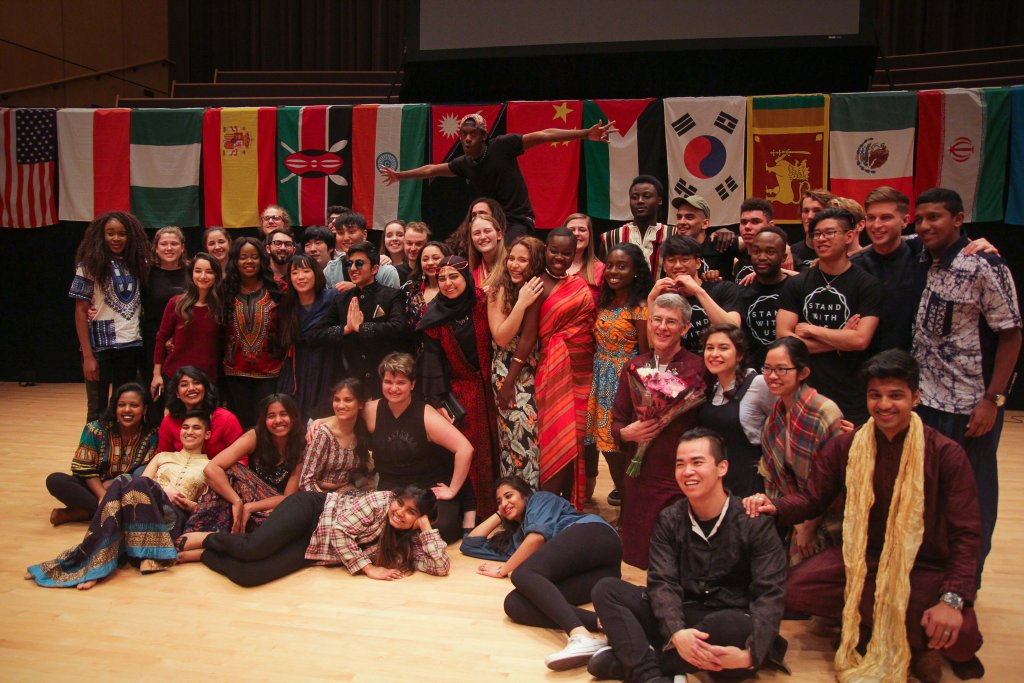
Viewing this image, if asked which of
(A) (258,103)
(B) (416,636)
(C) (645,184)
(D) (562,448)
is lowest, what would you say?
(B) (416,636)

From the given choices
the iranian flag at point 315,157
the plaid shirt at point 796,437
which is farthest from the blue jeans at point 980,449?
the iranian flag at point 315,157

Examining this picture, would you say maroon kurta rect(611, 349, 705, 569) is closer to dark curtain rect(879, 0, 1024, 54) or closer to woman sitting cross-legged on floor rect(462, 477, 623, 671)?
woman sitting cross-legged on floor rect(462, 477, 623, 671)

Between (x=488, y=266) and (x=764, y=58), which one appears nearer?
(x=488, y=266)

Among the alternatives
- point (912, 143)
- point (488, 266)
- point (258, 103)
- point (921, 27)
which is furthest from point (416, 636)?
point (921, 27)

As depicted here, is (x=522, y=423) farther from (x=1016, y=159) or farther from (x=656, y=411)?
(x=1016, y=159)

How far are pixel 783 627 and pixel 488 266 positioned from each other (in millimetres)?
2192

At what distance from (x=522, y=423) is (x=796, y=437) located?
138 centimetres

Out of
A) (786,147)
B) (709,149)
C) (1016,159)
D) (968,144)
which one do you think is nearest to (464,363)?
(709,149)

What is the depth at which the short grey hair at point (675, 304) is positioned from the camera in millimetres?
3451

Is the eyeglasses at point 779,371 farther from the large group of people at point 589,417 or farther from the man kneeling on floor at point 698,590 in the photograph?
the man kneeling on floor at point 698,590

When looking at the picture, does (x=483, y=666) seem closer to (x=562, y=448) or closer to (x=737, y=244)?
(x=562, y=448)

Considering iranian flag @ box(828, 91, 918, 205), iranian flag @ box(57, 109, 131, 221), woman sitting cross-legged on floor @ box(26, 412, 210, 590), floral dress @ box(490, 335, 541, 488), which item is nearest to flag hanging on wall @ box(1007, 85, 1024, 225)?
iranian flag @ box(828, 91, 918, 205)

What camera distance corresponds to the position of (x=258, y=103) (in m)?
8.58

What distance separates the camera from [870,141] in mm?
6883
